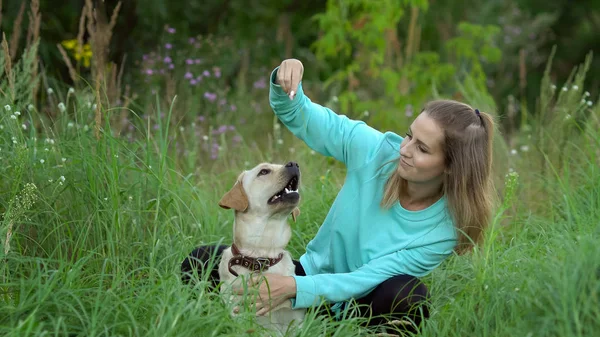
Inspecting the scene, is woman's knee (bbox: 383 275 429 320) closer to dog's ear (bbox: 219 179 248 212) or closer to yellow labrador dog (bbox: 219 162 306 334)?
yellow labrador dog (bbox: 219 162 306 334)

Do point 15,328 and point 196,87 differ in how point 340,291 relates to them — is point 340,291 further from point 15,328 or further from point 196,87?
point 196,87

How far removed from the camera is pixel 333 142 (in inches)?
146

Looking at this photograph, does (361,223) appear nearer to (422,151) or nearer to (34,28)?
(422,151)

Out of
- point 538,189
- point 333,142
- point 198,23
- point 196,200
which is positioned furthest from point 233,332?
point 198,23

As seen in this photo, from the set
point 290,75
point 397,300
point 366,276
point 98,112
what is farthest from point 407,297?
point 98,112

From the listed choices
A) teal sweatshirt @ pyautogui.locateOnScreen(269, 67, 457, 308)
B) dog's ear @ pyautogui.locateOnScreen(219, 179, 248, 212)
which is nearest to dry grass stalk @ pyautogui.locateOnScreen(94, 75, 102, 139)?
dog's ear @ pyautogui.locateOnScreen(219, 179, 248, 212)

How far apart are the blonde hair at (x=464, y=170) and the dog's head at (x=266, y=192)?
427 mm

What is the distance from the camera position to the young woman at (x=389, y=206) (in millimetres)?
3344

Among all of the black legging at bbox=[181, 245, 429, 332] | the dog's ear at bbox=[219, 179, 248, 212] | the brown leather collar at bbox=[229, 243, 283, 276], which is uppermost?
the dog's ear at bbox=[219, 179, 248, 212]

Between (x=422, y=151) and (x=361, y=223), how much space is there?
0.44 m

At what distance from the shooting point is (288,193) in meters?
3.51

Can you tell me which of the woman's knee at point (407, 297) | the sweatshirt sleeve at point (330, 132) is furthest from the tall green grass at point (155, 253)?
the sweatshirt sleeve at point (330, 132)

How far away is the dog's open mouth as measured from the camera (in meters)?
3.50

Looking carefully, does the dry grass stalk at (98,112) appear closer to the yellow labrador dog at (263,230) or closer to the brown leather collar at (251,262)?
the yellow labrador dog at (263,230)
